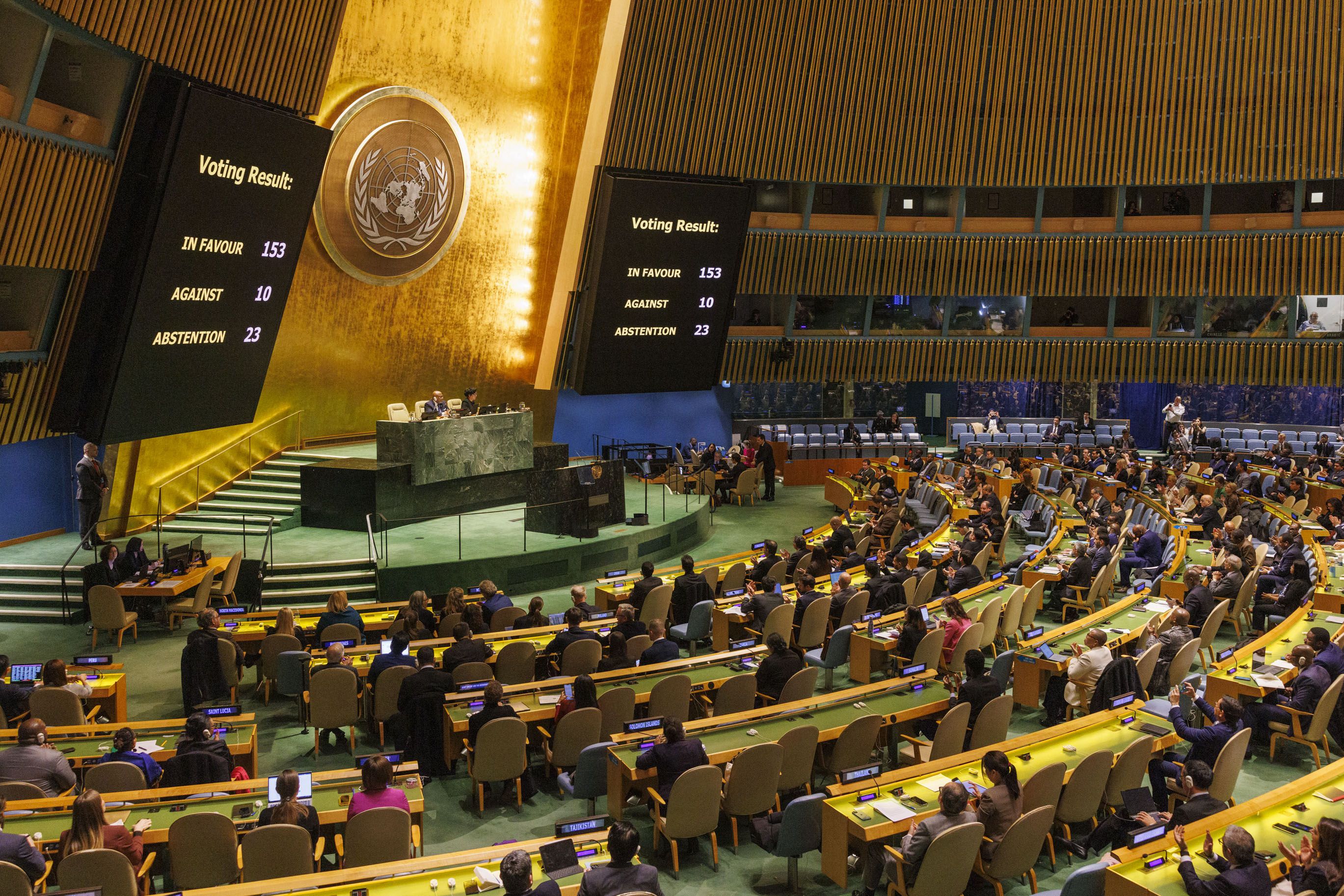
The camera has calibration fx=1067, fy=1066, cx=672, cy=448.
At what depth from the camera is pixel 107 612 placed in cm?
1211

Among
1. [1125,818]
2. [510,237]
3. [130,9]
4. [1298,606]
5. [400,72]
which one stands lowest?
[1125,818]

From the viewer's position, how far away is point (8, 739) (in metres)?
7.46

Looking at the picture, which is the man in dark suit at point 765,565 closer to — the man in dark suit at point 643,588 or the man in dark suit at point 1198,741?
the man in dark suit at point 643,588

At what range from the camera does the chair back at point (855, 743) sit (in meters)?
7.65

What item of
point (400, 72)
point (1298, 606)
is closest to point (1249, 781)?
point (1298, 606)

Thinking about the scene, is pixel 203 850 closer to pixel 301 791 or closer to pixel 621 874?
pixel 301 791

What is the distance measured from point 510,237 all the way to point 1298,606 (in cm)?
1489

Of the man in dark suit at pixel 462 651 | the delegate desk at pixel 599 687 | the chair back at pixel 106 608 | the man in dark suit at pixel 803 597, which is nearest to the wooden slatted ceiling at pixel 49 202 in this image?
the chair back at pixel 106 608

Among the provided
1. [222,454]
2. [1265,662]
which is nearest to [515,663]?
[1265,662]

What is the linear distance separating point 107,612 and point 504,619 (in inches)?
185

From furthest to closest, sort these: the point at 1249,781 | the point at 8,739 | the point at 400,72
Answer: the point at 400,72 → the point at 1249,781 → the point at 8,739

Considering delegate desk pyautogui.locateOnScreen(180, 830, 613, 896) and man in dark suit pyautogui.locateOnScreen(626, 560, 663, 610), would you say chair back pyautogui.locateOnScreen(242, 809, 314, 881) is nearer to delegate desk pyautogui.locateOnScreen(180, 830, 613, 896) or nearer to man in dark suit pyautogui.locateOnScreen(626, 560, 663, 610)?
delegate desk pyautogui.locateOnScreen(180, 830, 613, 896)

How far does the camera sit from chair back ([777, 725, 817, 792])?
7492 mm

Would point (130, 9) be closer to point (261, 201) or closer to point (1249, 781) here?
point (261, 201)
